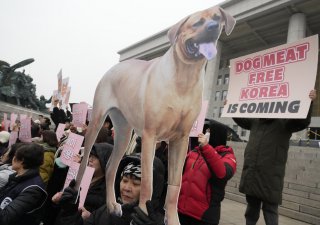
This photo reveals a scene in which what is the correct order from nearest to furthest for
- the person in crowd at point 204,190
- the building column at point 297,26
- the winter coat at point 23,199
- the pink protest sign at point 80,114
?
the winter coat at point 23,199
the person in crowd at point 204,190
the pink protest sign at point 80,114
the building column at point 297,26

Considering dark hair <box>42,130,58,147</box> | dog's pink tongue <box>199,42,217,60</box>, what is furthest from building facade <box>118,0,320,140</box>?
dog's pink tongue <box>199,42,217,60</box>

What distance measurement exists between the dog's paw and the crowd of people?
22 mm

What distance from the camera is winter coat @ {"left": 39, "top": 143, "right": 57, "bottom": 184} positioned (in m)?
3.44

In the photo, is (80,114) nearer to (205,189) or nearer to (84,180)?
(84,180)

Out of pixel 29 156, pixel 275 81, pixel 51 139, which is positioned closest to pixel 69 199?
pixel 29 156

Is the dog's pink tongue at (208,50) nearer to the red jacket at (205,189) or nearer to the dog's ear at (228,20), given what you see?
the dog's ear at (228,20)

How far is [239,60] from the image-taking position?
2660 mm

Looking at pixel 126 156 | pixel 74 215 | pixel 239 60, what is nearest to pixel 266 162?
pixel 239 60

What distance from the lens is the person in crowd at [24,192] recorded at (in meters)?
2.51

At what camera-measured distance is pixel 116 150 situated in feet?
6.54

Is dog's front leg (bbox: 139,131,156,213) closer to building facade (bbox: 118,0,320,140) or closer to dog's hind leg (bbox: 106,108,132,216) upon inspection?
dog's hind leg (bbox: 106,108,132,216)

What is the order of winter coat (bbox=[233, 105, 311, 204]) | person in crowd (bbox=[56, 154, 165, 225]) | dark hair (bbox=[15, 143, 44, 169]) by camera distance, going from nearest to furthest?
person in crowd (bbox=[56, 154, 165, 225]) < dark hair (bbox=[15, 143, 44, 169]) < winter coat (bbox=[233, 105, 311, 204])

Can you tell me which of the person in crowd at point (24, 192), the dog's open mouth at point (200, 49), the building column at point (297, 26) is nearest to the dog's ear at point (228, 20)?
the dog's open mouth at point (200, 49)

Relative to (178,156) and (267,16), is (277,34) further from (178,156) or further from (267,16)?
(178,156)
